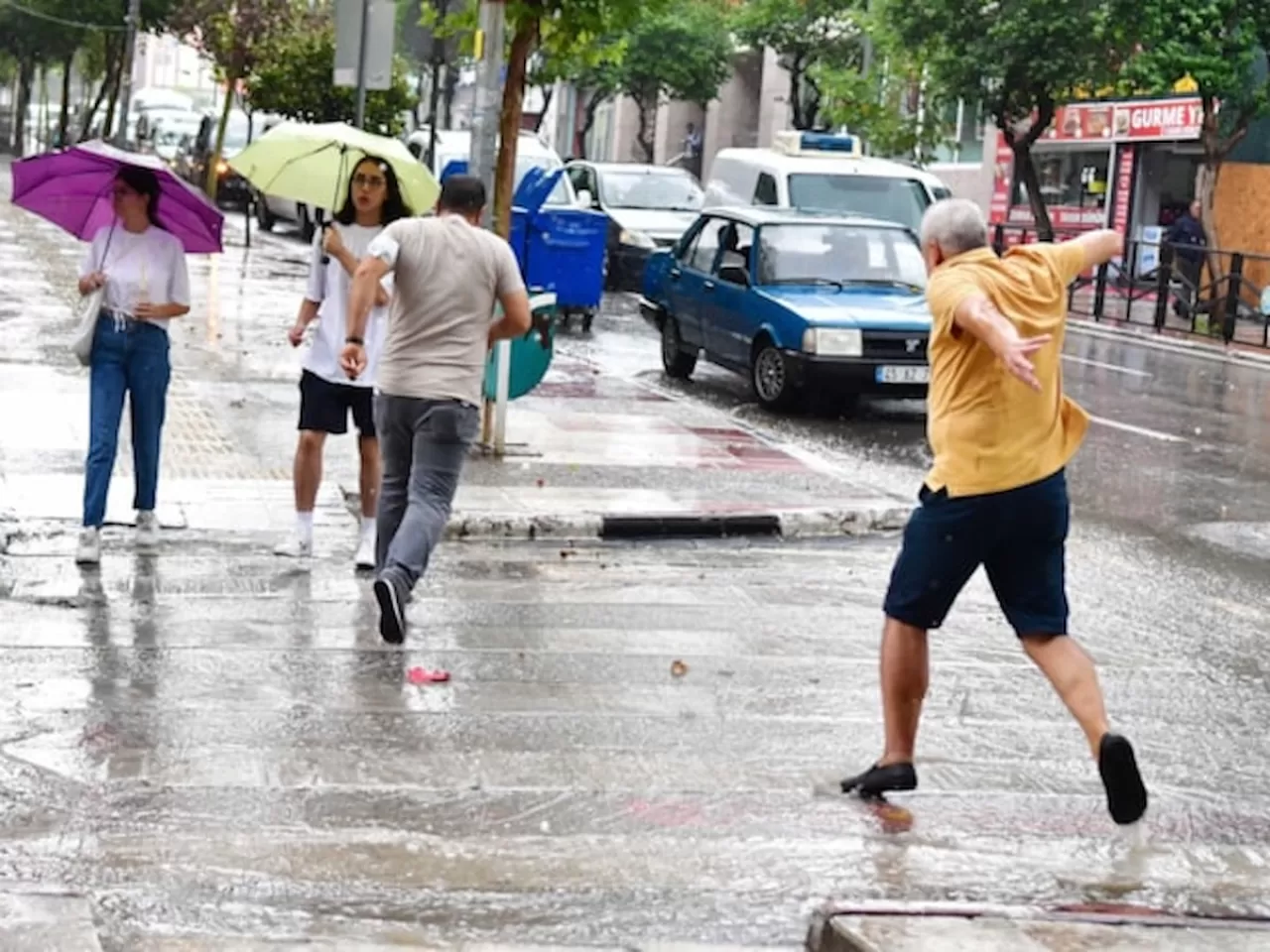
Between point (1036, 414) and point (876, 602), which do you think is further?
point (876, 602)

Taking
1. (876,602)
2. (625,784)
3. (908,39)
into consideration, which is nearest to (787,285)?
(876,602)

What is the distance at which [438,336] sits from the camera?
8492 mm

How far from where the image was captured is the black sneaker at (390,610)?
823cm

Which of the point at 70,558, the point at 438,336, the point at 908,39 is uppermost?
the point at 908,39

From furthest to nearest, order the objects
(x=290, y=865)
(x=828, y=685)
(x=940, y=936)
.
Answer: (x=828, y=685) → (x=290, y=865) → (x=940, y=936)

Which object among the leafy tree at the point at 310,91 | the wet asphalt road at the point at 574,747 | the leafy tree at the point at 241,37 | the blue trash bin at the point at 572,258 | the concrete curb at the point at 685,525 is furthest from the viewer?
the leafy tree at the point at 241,37

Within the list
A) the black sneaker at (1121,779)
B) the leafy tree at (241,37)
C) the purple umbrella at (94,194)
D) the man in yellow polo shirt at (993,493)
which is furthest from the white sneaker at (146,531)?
the leafy tree at (241,37)

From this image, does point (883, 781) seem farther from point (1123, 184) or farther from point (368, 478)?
point (1123, 184)

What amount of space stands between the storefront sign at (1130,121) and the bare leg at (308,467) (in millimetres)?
28330

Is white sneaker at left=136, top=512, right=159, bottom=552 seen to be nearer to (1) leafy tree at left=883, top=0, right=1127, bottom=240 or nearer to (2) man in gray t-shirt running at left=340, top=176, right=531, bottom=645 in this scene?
(2) man in gray t-shirt running at left=340, top=176, right=531, bottom=645

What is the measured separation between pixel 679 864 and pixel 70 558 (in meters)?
4.72

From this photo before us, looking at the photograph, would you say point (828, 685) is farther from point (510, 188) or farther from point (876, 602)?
point (510, 188)

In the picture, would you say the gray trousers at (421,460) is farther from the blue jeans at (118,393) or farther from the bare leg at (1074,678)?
the bare leg at (1074,678)

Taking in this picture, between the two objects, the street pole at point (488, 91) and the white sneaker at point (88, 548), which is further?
the street pole at point (488, 91)
